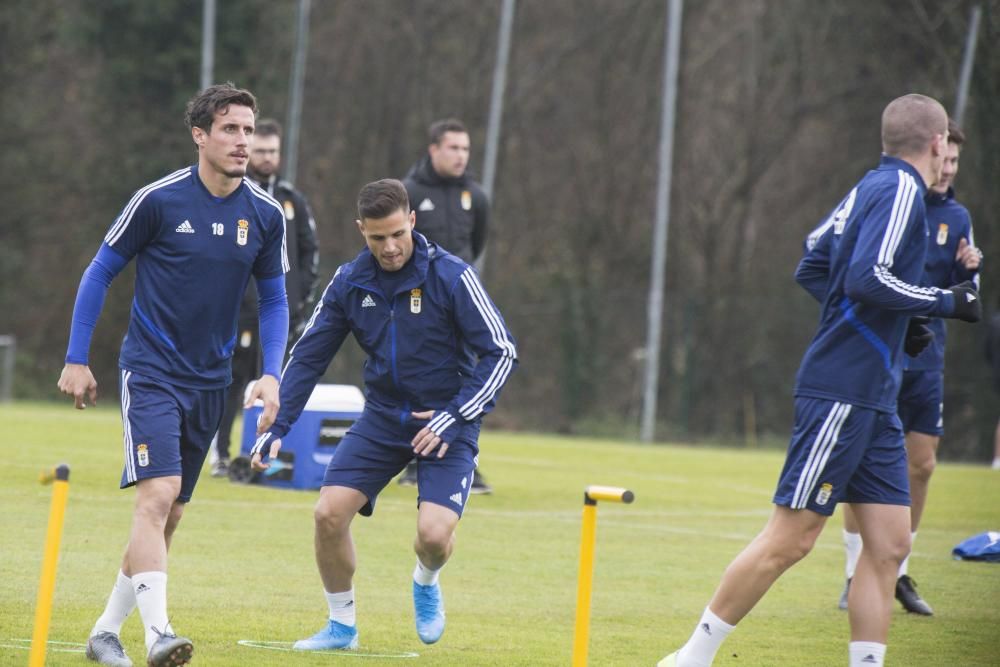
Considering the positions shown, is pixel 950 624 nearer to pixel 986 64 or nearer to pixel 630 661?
pixel 630 661

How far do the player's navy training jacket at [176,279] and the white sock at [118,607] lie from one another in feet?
2.82

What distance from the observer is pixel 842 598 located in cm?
905

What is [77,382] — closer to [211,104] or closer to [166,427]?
[166,427]

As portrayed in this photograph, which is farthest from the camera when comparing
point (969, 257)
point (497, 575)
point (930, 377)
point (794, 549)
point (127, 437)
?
point (497, 575)

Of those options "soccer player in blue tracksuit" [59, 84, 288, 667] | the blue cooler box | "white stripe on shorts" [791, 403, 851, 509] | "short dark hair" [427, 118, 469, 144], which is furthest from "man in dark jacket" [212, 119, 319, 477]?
"white stripe on shorts" [791, 403, 851, 509]

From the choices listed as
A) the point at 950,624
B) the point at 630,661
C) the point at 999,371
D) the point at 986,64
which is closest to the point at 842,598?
the point at 950,624


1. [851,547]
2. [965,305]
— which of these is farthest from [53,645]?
[851,547]

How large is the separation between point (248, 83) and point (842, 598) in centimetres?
2410

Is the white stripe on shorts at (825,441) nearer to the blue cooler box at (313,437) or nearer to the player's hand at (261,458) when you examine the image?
the player's hand at (261,458)

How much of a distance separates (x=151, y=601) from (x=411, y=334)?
1.71 meters

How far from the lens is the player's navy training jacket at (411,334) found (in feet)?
23.0

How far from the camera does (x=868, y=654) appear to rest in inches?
239

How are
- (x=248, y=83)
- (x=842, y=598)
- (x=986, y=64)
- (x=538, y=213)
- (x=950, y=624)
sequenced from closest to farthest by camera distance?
1. (x=950, y=624)
2. (x=842, y=598)
3. (x=986, y=64)
4. (x=248, y=83)
5. (x=538, y=213)

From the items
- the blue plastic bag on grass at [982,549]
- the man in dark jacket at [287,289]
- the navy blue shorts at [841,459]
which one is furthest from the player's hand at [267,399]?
the man in dark jacket at [287,289]
